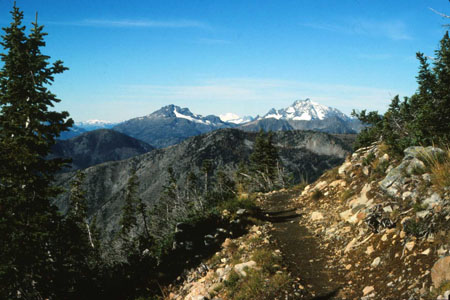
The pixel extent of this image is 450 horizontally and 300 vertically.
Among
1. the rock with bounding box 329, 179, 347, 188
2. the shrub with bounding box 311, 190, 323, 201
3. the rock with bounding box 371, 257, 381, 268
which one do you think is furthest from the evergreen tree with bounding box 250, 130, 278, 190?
the rock with bounding box 371, 257, 381, 268

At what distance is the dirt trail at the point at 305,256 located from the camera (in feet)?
23.9

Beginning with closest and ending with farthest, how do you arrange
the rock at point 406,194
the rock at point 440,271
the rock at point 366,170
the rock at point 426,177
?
1. the rock at point 440,271
2. the rock at point 426,177
3. the rock at point 406,194
4. the rock at point 366,170

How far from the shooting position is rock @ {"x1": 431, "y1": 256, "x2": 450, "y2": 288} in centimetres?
490

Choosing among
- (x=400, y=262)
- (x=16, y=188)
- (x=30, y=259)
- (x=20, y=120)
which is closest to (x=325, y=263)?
(x=400, y=262)

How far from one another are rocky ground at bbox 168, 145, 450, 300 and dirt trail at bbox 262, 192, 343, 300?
30 millimetres

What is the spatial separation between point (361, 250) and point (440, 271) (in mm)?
3285

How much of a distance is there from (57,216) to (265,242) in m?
8.70

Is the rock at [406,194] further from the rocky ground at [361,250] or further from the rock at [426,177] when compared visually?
the rock at [426,177]

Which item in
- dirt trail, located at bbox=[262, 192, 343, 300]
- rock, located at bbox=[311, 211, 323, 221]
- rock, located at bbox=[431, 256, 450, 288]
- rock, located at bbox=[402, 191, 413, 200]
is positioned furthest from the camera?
rock, located at bbox=[311, 211, 323, 221]

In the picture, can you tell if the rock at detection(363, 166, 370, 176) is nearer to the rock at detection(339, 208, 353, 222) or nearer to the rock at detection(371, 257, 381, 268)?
the rock at detection(339, 208, 353, 222)

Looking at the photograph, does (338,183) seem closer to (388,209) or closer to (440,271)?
(388,209)

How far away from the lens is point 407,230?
7016 millimetres

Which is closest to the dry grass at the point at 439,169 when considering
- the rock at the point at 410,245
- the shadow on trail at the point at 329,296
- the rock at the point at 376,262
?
the rock at the point at 410,245

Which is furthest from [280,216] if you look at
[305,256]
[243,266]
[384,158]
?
[243,266]
